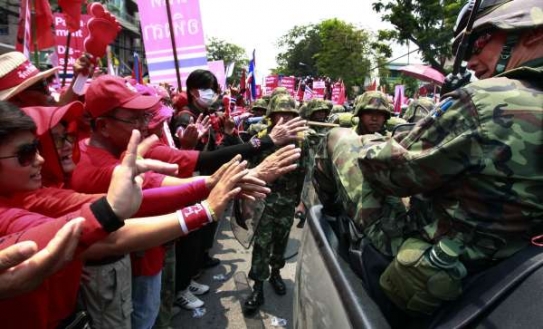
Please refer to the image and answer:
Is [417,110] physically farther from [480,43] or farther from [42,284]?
[42,284]

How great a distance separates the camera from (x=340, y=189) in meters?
1.73

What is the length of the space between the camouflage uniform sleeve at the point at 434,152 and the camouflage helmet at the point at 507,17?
259mm

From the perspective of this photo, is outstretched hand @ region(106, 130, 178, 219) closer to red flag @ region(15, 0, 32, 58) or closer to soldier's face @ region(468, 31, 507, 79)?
soldier's face @ region(468, 31, 507, 79)

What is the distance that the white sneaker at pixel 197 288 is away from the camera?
4027 mm

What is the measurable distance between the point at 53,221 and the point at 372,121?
3.54m

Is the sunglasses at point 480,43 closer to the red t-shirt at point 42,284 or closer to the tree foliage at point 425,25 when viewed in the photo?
the red t-shirt at point 42,284

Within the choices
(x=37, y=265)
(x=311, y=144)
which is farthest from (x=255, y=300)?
(x=37, y=265)

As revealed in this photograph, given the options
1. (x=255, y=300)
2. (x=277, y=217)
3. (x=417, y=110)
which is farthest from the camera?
(x=417, y=110)

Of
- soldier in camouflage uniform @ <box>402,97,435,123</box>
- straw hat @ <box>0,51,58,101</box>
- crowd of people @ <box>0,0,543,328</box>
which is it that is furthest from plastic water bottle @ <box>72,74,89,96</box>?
soldier in camouflage uniform @ <box>402,97,435,123</box>

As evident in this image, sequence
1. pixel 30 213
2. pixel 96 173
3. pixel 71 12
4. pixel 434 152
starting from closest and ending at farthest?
pixel 434 152 → pixel 30 213 → pixel 96 173 → pixel 71 12

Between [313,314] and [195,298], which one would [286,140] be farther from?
[195,298]

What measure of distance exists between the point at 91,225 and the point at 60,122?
723mm

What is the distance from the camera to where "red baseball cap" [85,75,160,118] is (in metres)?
2.04

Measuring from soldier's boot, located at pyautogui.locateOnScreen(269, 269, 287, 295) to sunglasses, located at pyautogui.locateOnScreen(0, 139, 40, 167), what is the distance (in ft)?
10.3
